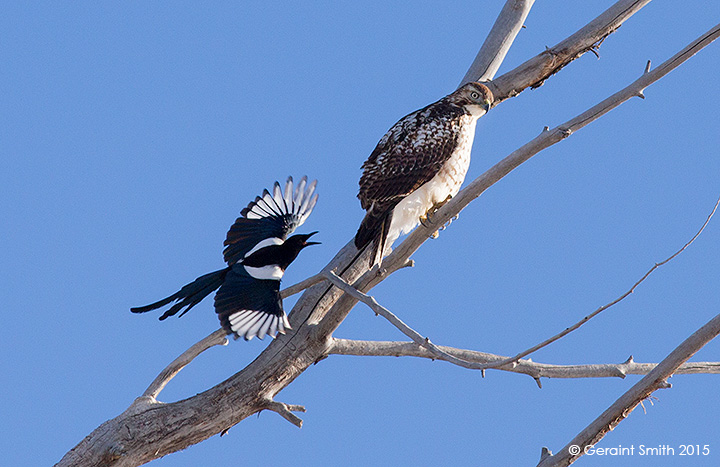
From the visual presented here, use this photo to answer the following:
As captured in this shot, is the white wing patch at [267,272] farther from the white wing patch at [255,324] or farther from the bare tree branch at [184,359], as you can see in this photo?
the bare tree branch at [184,359]

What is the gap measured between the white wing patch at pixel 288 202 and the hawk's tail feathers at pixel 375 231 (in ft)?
3.46

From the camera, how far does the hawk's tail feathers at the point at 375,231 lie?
14.4 feet

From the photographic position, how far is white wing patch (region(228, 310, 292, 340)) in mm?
4414

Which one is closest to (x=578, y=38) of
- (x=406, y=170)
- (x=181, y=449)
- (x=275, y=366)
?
(x=406, y=170)

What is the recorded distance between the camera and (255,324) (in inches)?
177

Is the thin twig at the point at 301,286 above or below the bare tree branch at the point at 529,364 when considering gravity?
above

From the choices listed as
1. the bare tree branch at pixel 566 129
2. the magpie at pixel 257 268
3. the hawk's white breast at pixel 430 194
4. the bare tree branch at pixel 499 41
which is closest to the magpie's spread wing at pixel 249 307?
the magpie at pixel 257 268

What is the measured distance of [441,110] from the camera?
189 inches

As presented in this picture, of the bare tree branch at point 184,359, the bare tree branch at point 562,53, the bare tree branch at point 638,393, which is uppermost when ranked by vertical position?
the bare tree branch at point 562,53

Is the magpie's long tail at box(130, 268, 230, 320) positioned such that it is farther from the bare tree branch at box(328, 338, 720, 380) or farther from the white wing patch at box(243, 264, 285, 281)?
the bare tree branch at box(328, 338, 720, 380)

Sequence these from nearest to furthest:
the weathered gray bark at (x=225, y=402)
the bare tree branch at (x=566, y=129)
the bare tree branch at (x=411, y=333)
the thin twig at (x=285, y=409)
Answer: the bare tree branch at (x=411, y=333), the bare tree branch at (x=566, y=129), the thin twig at (x=285, y=409), the weathered gray bark at (x=225, y=402)

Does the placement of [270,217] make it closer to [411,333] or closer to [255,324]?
[255,324]

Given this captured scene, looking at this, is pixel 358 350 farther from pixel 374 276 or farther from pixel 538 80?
pixel 538 80

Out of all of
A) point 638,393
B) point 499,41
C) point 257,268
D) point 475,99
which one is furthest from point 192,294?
point 499,41
